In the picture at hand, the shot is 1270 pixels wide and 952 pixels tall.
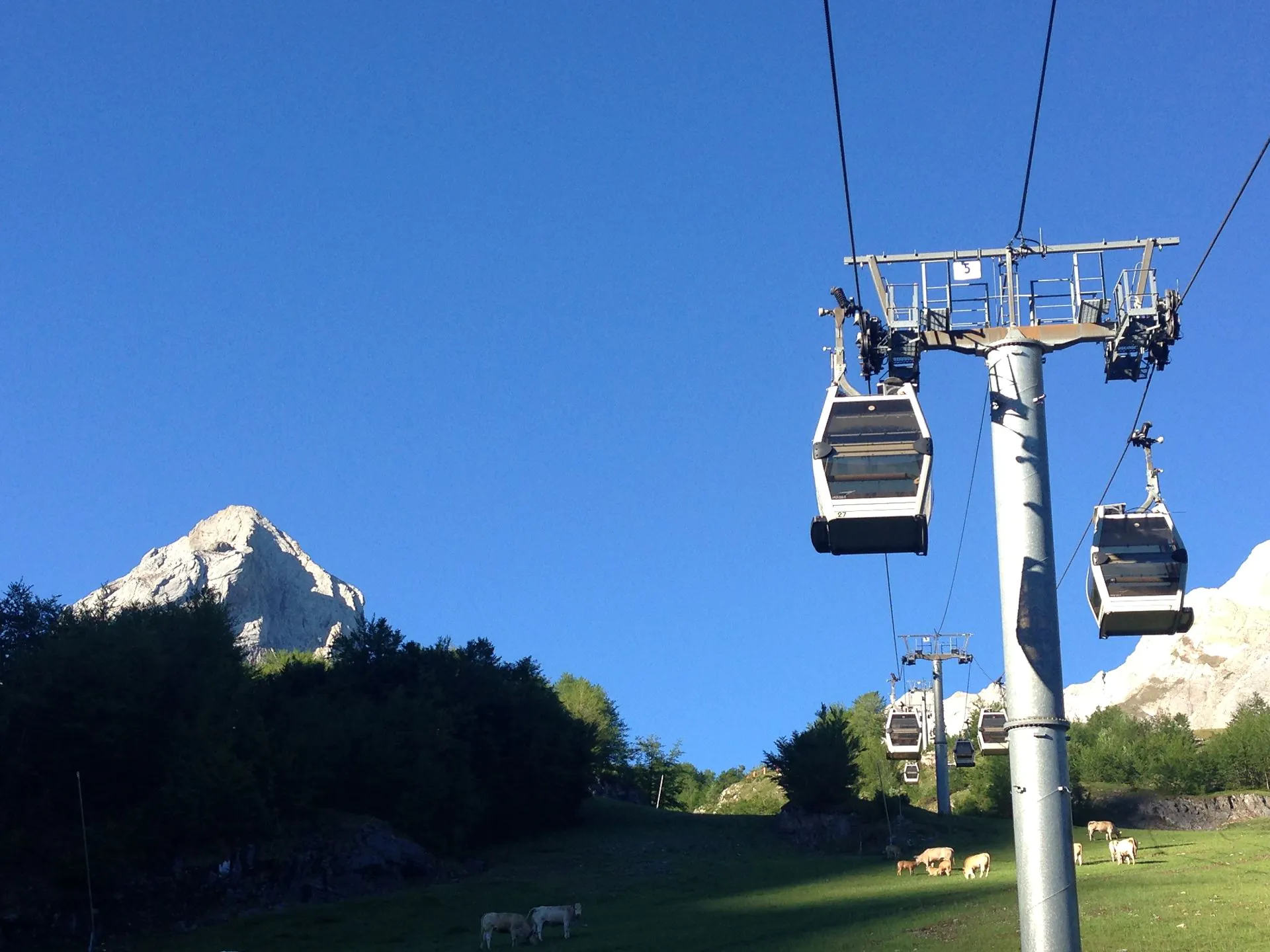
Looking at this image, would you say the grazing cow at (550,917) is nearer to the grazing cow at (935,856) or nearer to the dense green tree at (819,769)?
the grazing cow at (935,856)

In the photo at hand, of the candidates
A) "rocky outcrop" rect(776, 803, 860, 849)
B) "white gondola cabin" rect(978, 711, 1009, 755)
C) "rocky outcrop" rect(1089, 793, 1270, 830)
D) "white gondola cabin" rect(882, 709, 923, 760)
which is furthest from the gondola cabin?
"rocky outcrop" rect(1089, 793, 1270, 830)

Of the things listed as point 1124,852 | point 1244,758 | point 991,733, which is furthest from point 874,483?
point 1244,758

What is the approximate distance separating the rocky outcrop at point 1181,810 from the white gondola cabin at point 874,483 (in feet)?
265

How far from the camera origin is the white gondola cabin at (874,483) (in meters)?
15.3

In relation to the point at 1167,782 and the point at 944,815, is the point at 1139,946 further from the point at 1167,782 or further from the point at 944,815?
the point at 1167,782

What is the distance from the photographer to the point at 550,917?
41125 millimetres

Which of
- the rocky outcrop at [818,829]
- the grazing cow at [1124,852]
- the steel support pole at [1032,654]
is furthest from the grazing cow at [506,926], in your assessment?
the rocky outcrop at [818,829]

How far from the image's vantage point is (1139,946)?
85.0ft

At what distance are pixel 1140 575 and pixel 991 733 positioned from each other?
48304mm

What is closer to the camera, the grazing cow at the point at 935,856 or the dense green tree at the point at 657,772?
the grazing cow at the point at 935,856

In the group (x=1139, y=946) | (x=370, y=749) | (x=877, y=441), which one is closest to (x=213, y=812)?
(x=370, y=749)

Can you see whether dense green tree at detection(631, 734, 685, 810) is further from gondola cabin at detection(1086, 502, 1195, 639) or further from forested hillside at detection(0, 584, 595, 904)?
gondola cabin at detection(1086, 502, 1195, 639)

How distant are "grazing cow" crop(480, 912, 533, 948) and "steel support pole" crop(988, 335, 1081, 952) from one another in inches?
1118

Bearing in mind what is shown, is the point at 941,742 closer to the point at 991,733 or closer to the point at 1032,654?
the point at 991,733
